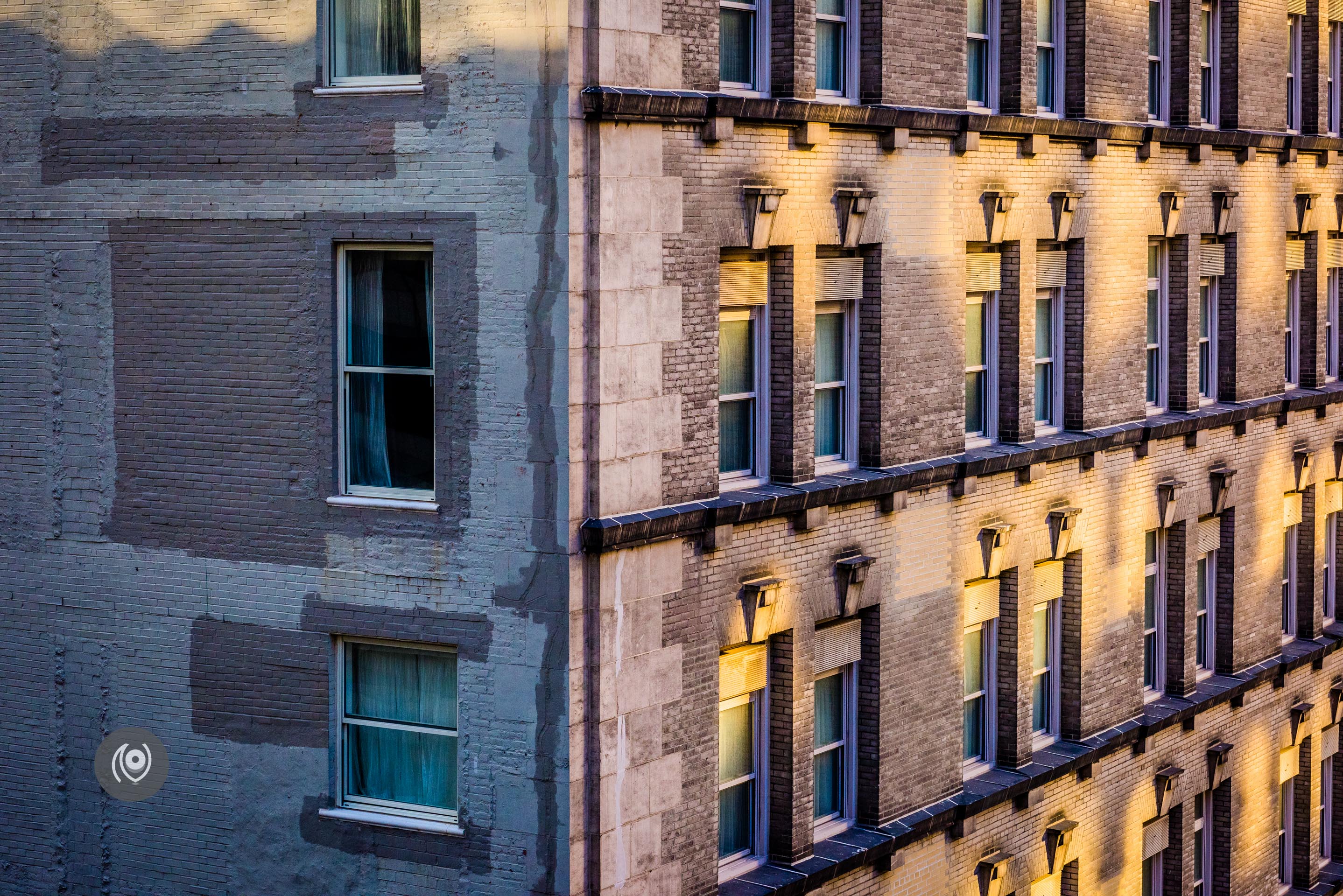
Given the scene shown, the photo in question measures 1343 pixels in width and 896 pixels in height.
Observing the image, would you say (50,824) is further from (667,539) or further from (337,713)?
(667,539)

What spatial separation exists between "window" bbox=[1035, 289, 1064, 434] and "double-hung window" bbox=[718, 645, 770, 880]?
6.93 m

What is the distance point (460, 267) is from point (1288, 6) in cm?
1870

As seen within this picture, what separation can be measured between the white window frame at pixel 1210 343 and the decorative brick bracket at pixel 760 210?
12.3 m

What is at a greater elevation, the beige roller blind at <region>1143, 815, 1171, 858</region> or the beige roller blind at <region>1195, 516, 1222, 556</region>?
the beige roller blind at <region>1195, 516, 1222, 556</region>

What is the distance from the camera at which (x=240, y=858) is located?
749 inches

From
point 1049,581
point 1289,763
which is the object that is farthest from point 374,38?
point 1289,763

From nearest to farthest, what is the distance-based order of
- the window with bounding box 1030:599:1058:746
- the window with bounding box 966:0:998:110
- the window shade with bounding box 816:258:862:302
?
1. the window shade with bounding box 816:258:862:302
2. the window with bounding box 966:0:998:110
3. the window with bounding box 1030:599:1058:746

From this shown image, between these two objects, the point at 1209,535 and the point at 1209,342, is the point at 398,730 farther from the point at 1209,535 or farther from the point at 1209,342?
the point at 1209,342

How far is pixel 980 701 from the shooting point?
24.4m

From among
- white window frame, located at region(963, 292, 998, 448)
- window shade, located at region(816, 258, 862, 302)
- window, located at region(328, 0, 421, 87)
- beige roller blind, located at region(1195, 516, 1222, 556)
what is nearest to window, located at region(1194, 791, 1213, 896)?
beige roller blind, located at region(1195, 516, 1222, 556)

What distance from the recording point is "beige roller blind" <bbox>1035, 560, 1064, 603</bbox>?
2519cm

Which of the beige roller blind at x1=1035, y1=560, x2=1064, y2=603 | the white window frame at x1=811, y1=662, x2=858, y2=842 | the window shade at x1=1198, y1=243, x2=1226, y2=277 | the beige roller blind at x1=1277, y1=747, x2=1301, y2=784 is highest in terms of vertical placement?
the window shade at x1=1198, y1=243, x2=1226, y2=277

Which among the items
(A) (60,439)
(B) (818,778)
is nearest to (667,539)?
(B) (818,778)

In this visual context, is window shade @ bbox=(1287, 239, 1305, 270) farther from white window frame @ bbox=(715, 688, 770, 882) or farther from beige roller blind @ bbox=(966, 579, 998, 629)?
white window frame @ bbox=(715, 688, 770, 882)
